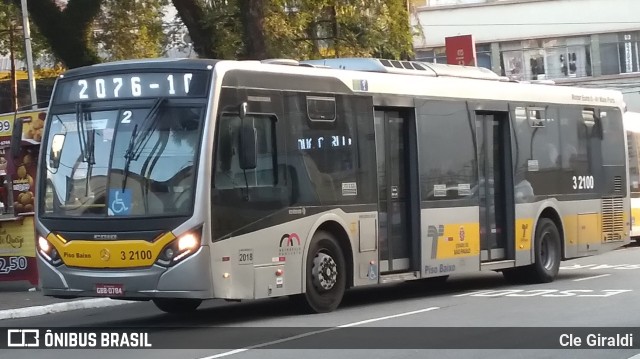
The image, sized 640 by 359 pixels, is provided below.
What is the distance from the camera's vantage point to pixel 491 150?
18375 mm

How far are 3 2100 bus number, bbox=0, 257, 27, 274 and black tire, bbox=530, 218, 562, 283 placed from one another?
866 cm

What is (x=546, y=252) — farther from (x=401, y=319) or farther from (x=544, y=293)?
(x=401, y=319)

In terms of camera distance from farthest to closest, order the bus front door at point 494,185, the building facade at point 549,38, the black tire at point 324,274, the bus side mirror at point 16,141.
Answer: the building facade at point 549,38, the bus front door at point 494,185, the black tire at point 324,274, the bus side mirror at point 16,141

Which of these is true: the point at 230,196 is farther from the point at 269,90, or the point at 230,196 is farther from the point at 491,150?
the point at 491,150

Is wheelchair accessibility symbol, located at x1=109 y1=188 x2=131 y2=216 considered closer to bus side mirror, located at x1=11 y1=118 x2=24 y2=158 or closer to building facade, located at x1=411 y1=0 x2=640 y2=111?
bus side mirror, located at x1=11 y1=118 x2=24 y2=158

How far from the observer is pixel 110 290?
12.9 metres

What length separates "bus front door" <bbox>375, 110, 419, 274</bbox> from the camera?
1585 centimetres

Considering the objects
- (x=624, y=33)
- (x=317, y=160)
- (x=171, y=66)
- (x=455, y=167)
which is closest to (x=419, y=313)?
(x=317, y=160)

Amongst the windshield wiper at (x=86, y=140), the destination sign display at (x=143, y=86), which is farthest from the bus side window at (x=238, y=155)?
the windshield wiper at (x=86, y=140)

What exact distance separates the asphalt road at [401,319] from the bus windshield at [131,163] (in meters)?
1.57

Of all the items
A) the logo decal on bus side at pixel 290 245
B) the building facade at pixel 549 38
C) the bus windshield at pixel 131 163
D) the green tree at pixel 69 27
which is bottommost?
the logo decal on bus side at pixel 290 245

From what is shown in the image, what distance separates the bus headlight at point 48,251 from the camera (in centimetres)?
1331

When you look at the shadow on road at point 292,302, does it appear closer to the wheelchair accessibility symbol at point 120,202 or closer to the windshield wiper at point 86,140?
the wheelchair accessibility symbol at point 120,202

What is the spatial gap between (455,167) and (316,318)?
425 cm
